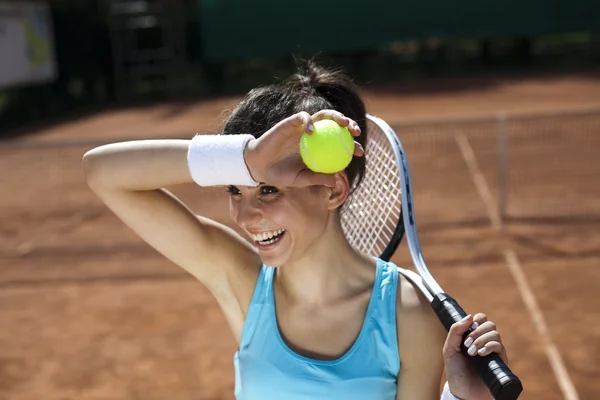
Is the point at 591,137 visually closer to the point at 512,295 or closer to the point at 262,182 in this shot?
the point at 512,295

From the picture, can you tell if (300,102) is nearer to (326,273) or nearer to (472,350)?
(326,273)

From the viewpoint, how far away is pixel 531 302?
511 cm

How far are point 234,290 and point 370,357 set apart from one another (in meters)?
0.45

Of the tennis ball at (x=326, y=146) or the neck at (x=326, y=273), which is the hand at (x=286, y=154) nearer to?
the tennis ball at (x=326, y=146)

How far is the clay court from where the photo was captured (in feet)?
14.2

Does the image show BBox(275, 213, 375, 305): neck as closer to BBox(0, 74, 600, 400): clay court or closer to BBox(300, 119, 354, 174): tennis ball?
BBox(300, 119, 354, 174): tennis ball

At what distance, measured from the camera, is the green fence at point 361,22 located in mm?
20562

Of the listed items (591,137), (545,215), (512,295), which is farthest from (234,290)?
(591,137)

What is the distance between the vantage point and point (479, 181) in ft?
29.9

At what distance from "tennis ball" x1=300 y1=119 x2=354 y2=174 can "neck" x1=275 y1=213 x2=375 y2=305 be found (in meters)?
0.31

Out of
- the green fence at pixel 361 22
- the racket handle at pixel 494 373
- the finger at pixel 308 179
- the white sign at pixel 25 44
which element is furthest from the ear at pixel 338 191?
the green fence at pixel 361 22

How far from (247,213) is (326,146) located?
27 cm

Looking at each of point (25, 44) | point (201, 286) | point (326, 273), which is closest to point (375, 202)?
point (326, 273)

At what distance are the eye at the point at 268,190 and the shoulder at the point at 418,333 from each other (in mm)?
386
